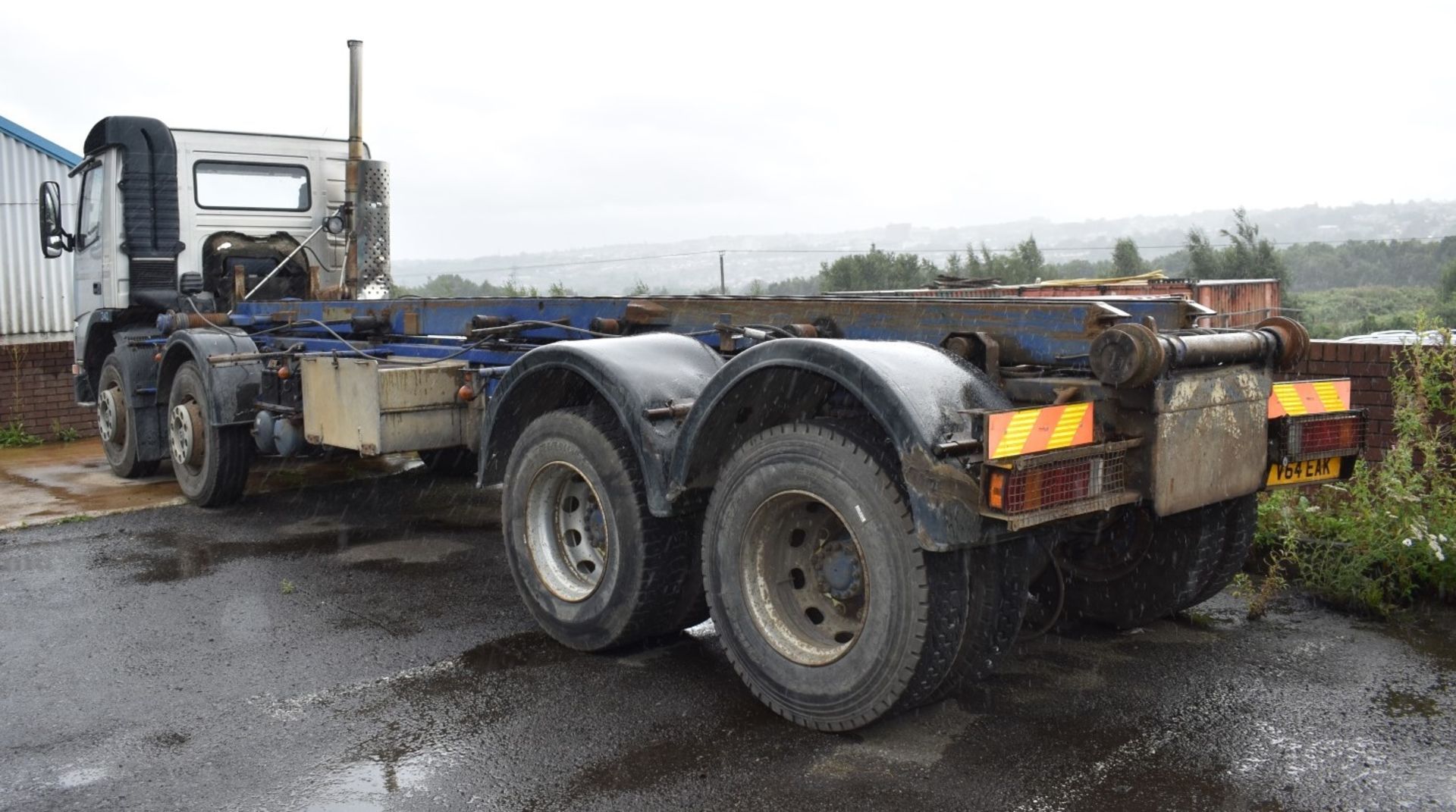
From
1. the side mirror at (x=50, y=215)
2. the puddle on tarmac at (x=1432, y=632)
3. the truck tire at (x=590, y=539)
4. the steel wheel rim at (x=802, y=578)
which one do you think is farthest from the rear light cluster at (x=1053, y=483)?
the side mirror at (x=50, y=215)

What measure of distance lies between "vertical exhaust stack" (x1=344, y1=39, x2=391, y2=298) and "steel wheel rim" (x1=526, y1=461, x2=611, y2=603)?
5.78 meters

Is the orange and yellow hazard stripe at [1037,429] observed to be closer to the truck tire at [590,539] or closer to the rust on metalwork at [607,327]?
the truck tire at [590,539]

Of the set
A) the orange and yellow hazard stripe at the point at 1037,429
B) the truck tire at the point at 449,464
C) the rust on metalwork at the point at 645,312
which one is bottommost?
the truck tire at the point at 449,464

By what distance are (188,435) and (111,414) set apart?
1.72 m

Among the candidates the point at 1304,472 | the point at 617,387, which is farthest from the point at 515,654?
the point at 1304,472

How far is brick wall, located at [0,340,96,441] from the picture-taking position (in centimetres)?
1283

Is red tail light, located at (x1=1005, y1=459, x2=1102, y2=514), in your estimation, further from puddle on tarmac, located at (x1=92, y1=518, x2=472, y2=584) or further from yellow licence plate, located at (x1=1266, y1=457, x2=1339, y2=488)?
puddle on tarmac, located at (x1=92, y1=518, x2=472, y2=584)

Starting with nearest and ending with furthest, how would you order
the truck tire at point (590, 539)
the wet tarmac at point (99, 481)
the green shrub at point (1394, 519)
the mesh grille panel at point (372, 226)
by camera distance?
the truck tire at point (590, 539)
the green shrub at point (1394, 519)
the wet tarmac at point (99, 481)
the mesh grille panel at point (372, 226)

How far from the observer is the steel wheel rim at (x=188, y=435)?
8.85 meters

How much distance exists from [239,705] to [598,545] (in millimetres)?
1551

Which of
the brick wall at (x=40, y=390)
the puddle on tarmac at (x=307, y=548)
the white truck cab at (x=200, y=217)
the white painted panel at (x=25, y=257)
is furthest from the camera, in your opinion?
the white painted panel at (x=25, y=257)

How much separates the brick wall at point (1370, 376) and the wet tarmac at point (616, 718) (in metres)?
1.47

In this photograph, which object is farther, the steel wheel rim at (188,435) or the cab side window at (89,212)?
the cab side window at (89,212)

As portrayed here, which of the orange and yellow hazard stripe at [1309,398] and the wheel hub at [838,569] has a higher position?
the orange and yellow hazard stripe at [1309,398]
